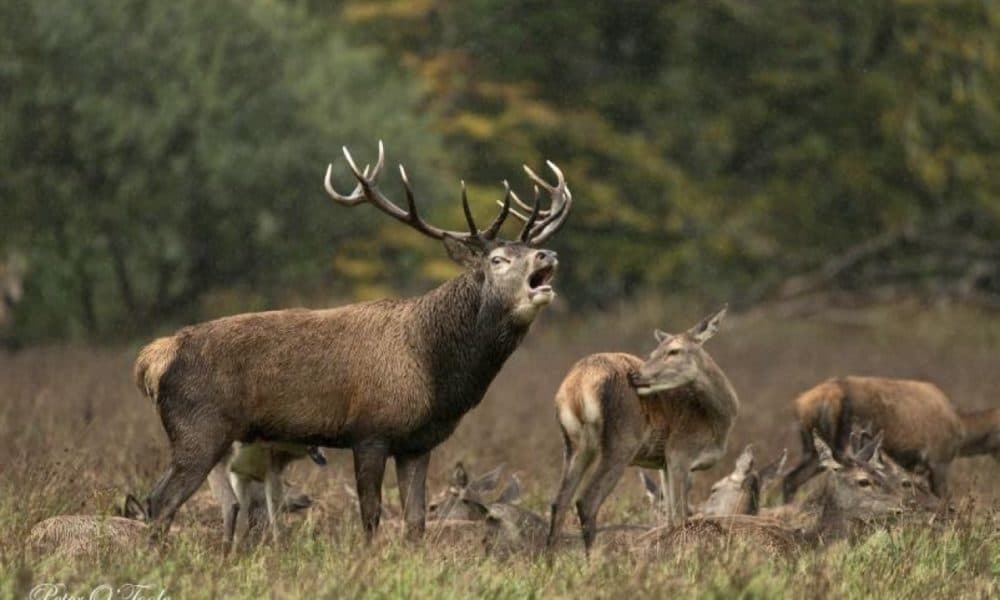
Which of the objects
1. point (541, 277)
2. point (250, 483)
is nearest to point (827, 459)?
point (541, 277)

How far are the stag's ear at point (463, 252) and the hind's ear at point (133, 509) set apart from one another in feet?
6.73

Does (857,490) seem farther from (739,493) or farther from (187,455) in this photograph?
(187,455)

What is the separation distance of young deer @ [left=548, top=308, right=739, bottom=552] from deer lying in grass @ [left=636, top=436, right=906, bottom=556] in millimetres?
597

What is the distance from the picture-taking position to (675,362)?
37.7ft

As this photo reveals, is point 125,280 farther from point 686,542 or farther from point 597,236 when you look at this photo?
point 686,542

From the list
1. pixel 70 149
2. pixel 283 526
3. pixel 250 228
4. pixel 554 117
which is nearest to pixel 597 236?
pixel 554 117

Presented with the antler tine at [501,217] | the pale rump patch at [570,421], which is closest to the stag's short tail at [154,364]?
the antler tine at [501,217]

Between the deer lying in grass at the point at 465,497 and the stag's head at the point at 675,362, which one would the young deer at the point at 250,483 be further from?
the stag's head at the point at 675,362

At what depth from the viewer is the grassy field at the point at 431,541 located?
25.6 ft

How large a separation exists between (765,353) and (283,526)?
609 inches

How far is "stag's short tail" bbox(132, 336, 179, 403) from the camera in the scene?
980 centimetres

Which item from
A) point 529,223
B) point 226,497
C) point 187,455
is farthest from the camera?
point 226,497

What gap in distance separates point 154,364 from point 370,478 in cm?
122

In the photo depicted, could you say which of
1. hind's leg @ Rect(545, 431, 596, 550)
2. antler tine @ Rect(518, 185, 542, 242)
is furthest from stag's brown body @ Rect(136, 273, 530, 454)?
hind's leg @ Rect(545, 431, 596, 550)
